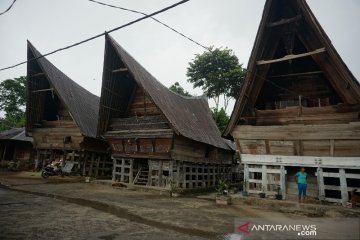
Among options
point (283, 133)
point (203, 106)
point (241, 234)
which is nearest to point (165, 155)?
point (283, 133)

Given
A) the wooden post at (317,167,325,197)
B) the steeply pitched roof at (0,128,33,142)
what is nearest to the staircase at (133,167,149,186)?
the wooden post at (317,167,325,197)

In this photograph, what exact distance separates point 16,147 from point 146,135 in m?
19.3

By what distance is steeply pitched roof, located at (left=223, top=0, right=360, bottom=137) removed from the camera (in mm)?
9034

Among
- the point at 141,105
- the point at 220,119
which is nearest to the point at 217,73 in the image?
the point at 220,119

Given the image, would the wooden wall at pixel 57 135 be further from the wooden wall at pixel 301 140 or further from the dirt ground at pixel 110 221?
the wooden wall at pixel 301 140

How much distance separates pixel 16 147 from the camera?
A: 87.8ft

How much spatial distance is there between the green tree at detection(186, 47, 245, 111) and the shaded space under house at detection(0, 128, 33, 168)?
68.3 ft

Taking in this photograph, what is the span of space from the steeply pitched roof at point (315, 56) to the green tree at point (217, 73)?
21.7 meters

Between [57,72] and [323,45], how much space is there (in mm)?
19444

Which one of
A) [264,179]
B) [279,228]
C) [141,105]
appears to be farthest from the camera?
[141,105]

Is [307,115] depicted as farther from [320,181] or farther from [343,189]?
[343,189]

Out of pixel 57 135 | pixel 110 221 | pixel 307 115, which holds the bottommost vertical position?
pixel 110 221

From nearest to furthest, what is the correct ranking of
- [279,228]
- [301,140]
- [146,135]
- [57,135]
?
[279,228] → [301,140] → [146,135] → [57,135]

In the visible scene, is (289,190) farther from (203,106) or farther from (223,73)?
(223,73)
